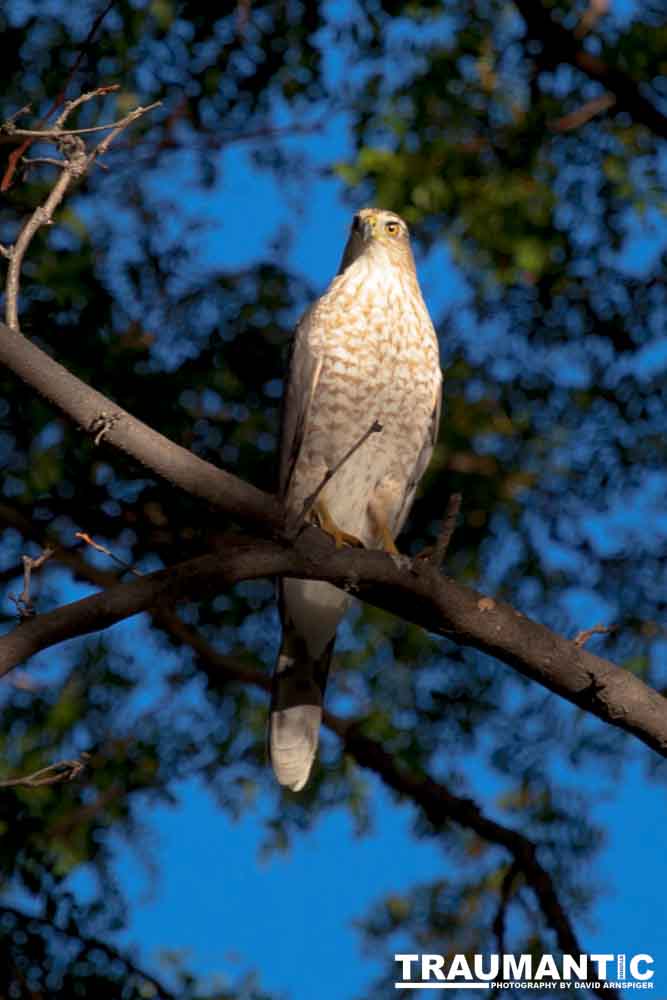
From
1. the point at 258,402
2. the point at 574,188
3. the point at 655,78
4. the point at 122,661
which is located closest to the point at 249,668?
the point at 122,661

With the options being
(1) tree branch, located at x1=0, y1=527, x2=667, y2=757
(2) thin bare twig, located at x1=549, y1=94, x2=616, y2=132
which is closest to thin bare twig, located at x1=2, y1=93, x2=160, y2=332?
(1) tree branch, located at x1=0, y1=527, x2=667, y2=757

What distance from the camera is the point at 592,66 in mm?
5766

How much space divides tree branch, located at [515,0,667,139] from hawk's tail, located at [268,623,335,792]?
2330 mm

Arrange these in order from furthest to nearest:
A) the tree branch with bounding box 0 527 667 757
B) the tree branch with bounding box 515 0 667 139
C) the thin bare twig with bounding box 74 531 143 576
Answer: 1. the tree branch with bounding box 515 0 667 139
2. the tree branch with bounding box 0 527 667 757
3. the thin bare twig with bounding box 74 531 143 576

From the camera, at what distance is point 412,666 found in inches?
220

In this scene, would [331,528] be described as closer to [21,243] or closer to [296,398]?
[296,398]

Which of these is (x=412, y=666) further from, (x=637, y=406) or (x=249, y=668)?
(x=637, y=406)

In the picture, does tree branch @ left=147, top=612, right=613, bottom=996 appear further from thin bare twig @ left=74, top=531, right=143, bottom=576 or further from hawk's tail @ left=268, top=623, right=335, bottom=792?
thin bare twig @ left=74, top=531, right=143, bottom=576

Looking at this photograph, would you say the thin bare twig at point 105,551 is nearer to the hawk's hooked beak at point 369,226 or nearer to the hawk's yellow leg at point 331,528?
the hawk's yellow leg at point 331,528

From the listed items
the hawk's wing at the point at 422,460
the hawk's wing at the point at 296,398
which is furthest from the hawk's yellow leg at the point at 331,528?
the hawk's wing at the point at 422,460

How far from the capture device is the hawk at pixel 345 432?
482 centimetres

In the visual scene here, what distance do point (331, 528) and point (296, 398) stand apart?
50 cm

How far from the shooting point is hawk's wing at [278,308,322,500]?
15.8 ft

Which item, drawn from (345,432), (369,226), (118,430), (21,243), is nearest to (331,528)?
(345,432)
